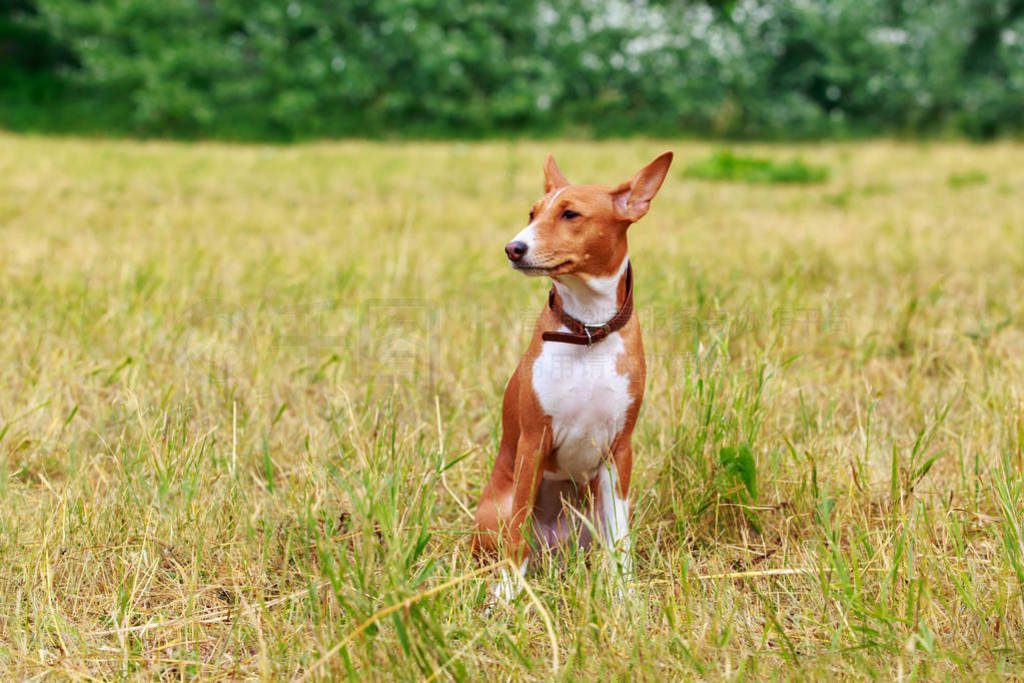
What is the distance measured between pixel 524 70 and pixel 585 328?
44.2 ft

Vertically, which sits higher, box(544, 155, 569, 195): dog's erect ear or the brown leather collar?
box(544, 155, 569, 195): dog's erect ear

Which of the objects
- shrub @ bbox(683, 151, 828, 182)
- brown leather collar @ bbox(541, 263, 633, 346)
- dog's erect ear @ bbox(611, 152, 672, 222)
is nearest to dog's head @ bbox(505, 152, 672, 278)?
dog's erect ear @ bbox(611, 152, 672, 222)

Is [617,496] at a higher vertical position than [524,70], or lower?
lower

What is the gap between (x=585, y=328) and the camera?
212 cm

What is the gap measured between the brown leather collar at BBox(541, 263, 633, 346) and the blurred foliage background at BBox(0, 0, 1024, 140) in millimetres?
12771

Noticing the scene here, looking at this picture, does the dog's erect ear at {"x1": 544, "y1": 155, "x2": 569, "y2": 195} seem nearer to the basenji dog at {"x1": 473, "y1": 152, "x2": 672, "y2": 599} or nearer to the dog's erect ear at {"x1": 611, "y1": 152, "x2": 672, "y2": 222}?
the basenji dog at {"x1": 473, "y1": 152, "x2": 672, "y2": 599}

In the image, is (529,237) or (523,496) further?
(523,496)

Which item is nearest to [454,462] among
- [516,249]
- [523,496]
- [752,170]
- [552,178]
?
[523,496]

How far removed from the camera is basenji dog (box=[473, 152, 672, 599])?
205 cm

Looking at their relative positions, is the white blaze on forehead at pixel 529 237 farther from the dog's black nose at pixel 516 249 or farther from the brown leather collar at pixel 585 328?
the brown leather collar at pixel 585 328

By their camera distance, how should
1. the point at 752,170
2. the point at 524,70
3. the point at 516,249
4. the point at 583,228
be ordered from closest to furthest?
the point at 516,249 < the point at 583,228 < the point at 752,170 < the point at 524,70

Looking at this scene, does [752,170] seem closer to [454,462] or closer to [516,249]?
[454,462]

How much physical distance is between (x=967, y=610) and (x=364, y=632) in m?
1.34

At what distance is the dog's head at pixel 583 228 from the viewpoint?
1958 millimetres
